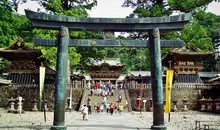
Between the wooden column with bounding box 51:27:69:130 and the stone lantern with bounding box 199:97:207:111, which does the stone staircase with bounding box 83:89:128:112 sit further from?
the wooden column with bounding box 51:27:69:130

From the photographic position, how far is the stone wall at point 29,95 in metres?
31.4

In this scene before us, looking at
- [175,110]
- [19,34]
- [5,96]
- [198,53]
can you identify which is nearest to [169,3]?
[198,53]

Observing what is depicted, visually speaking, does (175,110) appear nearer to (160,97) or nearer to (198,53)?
(198,53)

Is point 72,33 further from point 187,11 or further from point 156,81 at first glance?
point 156,81

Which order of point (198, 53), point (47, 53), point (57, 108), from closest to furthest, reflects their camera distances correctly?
1. point (57, 108)
2. point (47, 53)
3. point (198, 53)

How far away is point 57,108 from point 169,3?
2695cm

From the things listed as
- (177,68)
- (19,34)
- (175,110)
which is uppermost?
(19,34)

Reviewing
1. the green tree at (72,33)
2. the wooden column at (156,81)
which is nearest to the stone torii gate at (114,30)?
the wooden column at (156,81)

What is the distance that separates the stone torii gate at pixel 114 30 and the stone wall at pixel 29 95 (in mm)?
17698

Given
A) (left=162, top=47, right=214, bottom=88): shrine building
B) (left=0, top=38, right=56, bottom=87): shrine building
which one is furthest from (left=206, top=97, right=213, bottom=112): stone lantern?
(left=0, top=38, right=56, bottom=87): shrine building

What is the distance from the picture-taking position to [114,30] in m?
14.9

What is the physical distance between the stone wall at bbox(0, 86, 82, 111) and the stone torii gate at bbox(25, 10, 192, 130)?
1770 cm

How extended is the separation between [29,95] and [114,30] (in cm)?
1975

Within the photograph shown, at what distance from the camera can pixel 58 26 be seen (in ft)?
47.1
